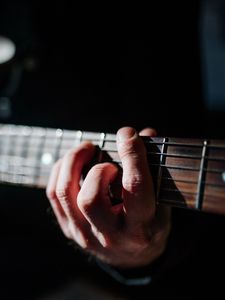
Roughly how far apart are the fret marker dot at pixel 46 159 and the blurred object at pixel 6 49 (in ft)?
1.94

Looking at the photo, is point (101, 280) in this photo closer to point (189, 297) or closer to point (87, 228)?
point (189, 297)

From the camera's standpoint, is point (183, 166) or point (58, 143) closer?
point (183, 166)

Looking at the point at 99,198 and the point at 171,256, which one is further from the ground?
the point at 99,198

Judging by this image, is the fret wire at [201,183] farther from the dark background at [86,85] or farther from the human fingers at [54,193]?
the dark background at [86,85]

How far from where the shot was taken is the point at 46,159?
727 millimetres

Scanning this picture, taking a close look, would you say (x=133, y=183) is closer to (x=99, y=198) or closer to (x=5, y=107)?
(x=99, y=198)

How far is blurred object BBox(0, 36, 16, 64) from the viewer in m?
1.21

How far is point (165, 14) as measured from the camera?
107 cm

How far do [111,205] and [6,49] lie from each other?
916mm

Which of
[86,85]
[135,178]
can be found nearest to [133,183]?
[135,178]

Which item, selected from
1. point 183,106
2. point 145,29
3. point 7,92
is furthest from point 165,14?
point 7,92

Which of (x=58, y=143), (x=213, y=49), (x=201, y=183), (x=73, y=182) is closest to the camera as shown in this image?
(x=201, y=183)

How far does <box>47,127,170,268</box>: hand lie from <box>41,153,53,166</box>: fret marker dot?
0.08 m

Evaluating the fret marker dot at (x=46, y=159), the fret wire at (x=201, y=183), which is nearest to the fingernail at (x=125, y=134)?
the fret wire at (x=201, y=183)
